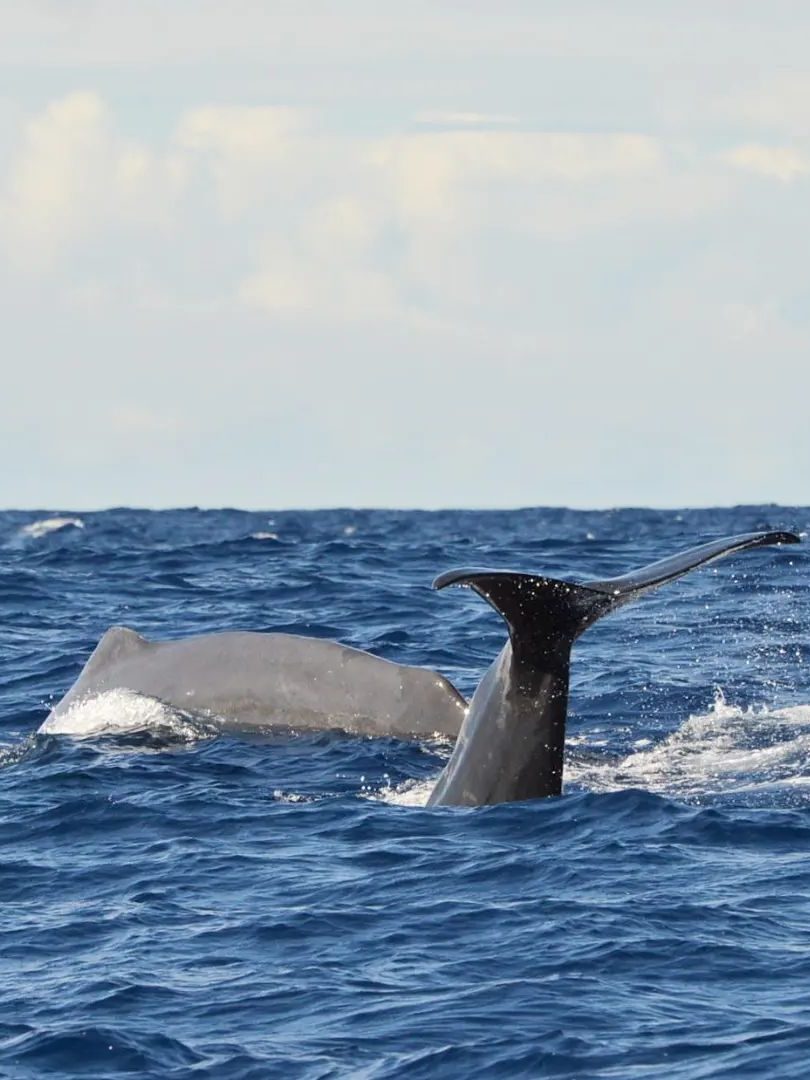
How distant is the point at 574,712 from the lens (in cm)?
1611

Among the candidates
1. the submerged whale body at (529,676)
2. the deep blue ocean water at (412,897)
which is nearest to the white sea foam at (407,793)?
the deep blue ocean water at (412,897)

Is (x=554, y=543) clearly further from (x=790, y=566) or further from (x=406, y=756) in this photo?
(x=406, y=756)

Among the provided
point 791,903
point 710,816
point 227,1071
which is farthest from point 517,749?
point 227,1071

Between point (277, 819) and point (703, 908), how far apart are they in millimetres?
3225

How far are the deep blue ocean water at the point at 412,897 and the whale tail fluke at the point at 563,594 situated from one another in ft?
3.86

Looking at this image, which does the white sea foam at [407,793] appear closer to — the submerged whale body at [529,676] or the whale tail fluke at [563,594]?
the submerged whale body at [529,676]

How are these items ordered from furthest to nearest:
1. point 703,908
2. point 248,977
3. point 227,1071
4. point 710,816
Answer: point 710,816
point 703,908
point 248,977
point 227,1071

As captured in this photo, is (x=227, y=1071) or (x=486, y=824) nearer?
(x=227, y=1071)

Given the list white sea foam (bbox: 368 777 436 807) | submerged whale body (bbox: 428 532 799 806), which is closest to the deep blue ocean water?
white sea foam (bbox: 368 777 436 807)

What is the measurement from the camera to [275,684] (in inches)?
574

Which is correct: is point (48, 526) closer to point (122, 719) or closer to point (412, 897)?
point (122, 719)

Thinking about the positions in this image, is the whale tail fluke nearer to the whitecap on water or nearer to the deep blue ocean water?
the deep blue ocean water

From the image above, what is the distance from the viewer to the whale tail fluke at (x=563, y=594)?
10242mm

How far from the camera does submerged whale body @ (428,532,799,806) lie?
10320 millimetres
